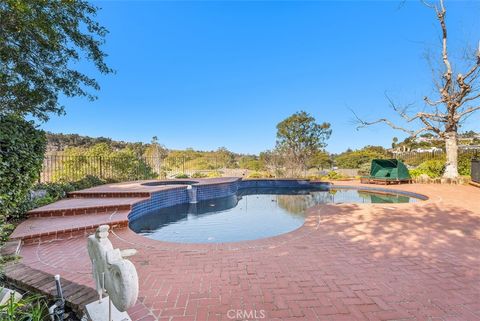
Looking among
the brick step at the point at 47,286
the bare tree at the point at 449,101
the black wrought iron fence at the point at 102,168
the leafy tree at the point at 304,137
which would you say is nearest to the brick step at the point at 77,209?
the brick step at the point at 47,286

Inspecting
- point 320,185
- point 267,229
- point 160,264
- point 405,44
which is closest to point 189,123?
point 320,185

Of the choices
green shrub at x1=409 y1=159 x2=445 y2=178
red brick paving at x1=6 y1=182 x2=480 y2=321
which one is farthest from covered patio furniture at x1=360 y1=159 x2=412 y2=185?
red brick paving at x1=6 y1=182 x2=480 y2=321

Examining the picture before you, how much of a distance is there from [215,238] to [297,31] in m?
11.9

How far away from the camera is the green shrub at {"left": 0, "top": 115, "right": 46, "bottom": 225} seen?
4000 millimetres

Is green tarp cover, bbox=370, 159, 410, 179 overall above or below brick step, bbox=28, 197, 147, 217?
above

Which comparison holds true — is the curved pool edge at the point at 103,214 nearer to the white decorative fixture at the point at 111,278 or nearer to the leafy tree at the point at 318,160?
the white decorative fixture at the point at 111,278

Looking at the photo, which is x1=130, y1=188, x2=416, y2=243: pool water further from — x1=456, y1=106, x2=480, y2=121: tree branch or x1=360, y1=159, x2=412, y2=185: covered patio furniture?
x1=456, y1=106, x2=480, y2=121: tree branch

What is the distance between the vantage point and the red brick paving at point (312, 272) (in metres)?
2.22

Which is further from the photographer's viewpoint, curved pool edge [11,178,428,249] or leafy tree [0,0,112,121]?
leafy tree [0,0,112,121]

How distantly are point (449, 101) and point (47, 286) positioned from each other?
1620cm

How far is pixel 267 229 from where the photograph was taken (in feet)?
18.3

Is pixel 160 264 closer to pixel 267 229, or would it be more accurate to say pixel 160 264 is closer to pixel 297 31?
pixel 267 229

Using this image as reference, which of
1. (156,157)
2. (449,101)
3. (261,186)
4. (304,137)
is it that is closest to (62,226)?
(156,157)

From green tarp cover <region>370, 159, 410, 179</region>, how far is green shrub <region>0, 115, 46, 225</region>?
14.7m
